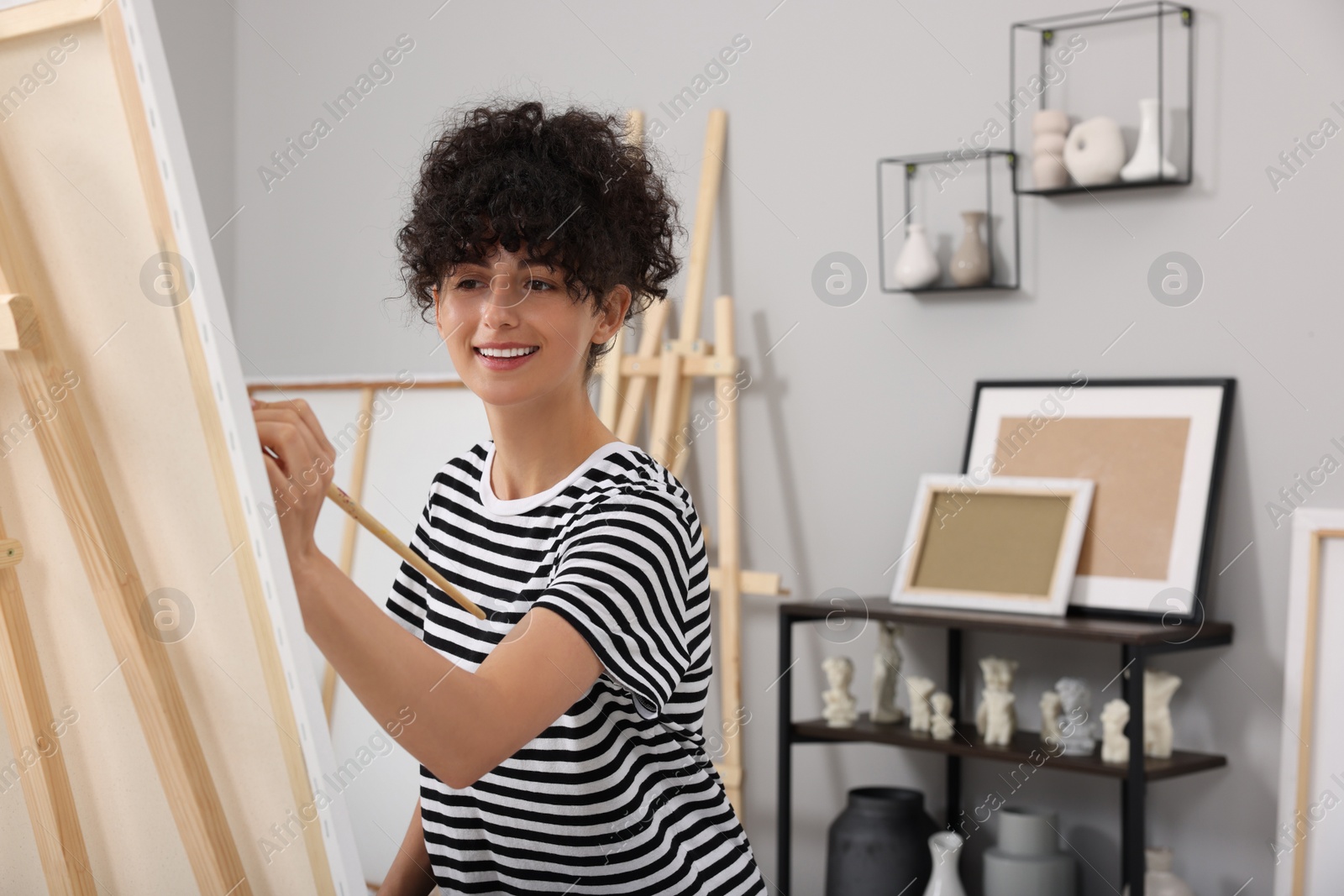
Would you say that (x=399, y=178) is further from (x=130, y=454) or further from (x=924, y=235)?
(x=130, y=454)

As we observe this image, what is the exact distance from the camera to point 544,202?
1.22m

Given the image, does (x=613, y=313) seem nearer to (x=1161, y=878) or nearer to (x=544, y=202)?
(x=544, y=202)

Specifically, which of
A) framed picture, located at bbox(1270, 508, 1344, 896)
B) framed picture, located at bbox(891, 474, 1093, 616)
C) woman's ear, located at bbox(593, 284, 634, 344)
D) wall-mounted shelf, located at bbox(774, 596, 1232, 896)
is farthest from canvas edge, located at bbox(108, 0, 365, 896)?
framed picture, located at bbox(1270, 508, 1344, 896)

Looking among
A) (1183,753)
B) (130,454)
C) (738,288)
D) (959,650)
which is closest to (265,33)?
(738,288)

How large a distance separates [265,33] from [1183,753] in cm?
333

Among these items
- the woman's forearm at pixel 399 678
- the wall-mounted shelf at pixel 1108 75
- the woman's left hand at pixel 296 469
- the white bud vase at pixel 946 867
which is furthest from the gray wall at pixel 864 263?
the woman's left hand at pixel 296 469

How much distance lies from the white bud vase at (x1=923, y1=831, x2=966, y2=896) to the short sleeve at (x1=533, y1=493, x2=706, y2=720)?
5.62 ft

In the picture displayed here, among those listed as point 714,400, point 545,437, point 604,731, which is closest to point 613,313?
point 545,437

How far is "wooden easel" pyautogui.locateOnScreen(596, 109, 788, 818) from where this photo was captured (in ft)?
10.5

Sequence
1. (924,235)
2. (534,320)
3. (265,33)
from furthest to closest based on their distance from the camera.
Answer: (265,33), (924,235), (534,320)

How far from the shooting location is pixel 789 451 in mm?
3285

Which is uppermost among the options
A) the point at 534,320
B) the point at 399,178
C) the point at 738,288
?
the point at 399,178

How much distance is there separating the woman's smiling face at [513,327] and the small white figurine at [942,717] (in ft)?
5.88

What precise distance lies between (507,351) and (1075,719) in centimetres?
189
